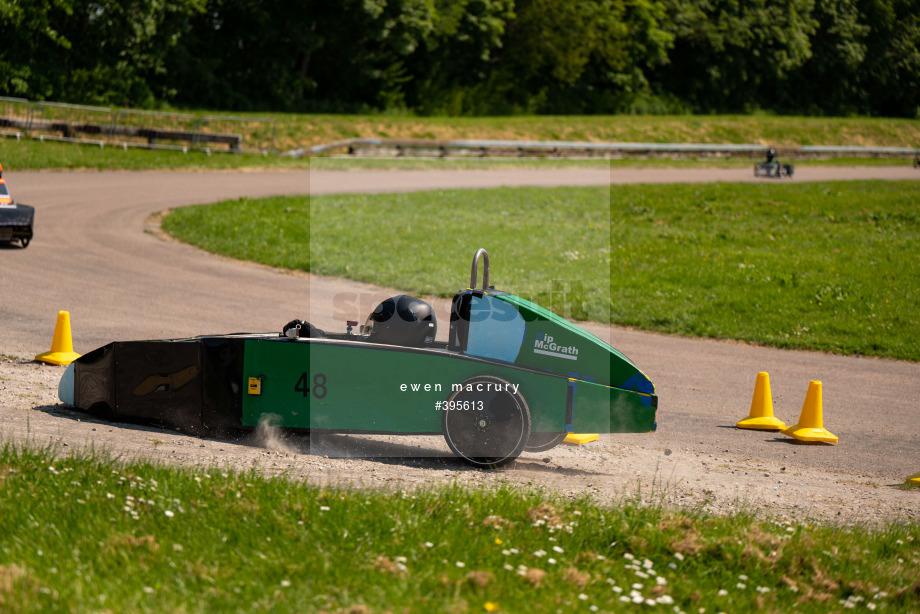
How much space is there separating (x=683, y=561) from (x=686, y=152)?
40.9 metres

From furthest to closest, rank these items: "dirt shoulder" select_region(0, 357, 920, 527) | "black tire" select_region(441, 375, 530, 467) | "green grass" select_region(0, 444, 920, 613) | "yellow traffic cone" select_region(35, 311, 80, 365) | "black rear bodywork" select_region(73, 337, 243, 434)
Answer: "yellow traffic cone" select_region(35, 311, 80, 365) → "black rear bodywork" select_region(73, 337, 243, 434) → "black tire" select_region(441, 375, 530, 467) → "dirt shoulder" select_region(0, 357, 920, 527) → "green grass" select_region(0, 444, 920, 613)

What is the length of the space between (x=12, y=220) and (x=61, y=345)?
6948 millimetres

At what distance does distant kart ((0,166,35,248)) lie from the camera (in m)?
15.4

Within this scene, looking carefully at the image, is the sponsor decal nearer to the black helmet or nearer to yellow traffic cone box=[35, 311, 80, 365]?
the black helmet

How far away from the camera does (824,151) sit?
47.7 meters

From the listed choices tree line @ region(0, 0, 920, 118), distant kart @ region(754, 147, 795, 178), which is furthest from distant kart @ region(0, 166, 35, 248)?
distant kart @ region(754, 147, 795, 178)

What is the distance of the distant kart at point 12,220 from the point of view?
50.7 feet

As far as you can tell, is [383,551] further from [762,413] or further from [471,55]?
[471,55]

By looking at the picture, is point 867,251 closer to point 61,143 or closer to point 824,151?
point 61,143

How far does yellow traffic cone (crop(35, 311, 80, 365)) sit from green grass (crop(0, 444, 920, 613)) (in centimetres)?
371

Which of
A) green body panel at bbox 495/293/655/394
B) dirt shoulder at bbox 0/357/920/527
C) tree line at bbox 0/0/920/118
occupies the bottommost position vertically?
dirt shoulder at bbox 0/357/920/527

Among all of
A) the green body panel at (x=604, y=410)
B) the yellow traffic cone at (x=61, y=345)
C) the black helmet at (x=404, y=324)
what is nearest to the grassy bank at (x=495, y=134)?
the yellow traffic cone at (x=61, y=345)

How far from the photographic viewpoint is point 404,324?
745 centimetres

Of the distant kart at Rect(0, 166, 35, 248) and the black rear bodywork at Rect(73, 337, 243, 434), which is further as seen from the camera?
the distant kart at Rect(0, 166, 35, 248)
